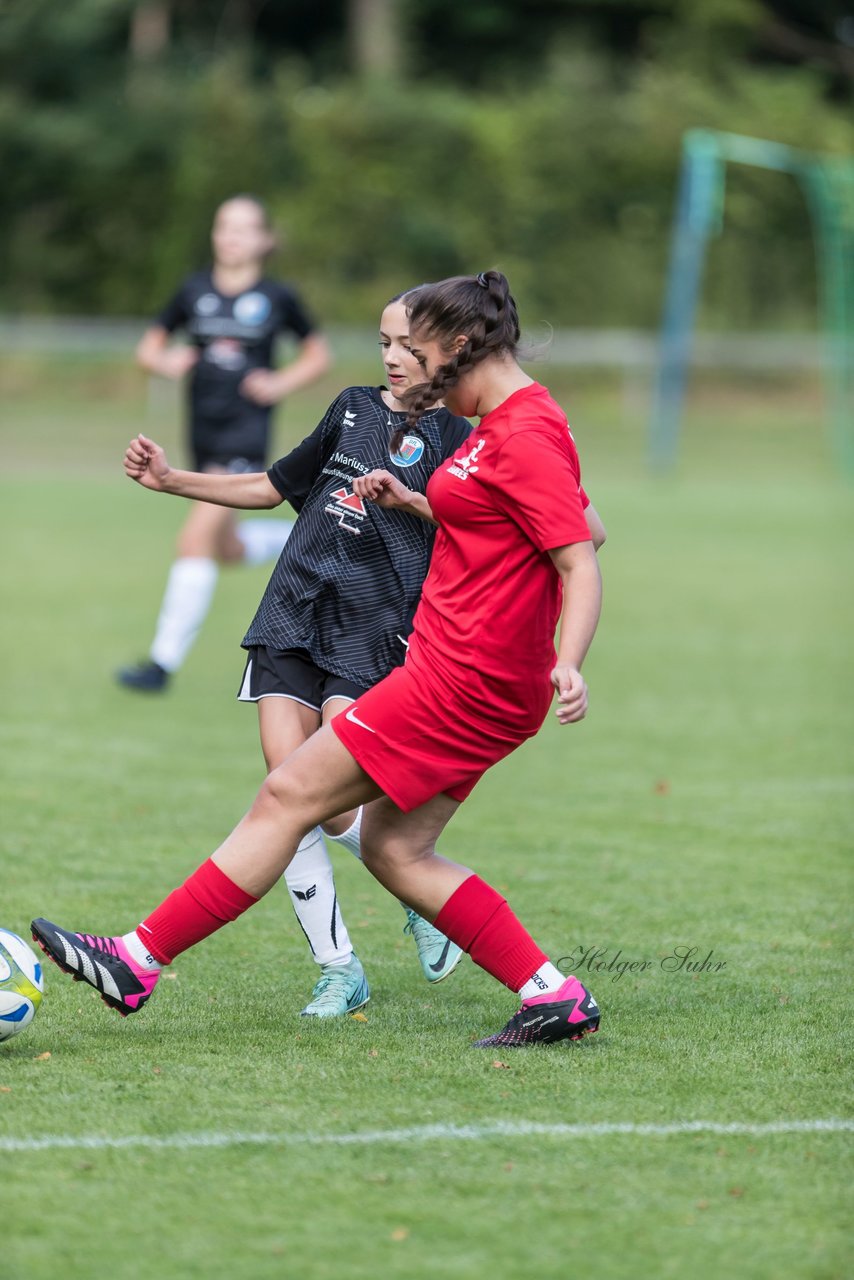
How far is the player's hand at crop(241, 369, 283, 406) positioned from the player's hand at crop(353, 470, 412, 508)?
4974mm

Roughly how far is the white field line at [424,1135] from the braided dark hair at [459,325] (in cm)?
146

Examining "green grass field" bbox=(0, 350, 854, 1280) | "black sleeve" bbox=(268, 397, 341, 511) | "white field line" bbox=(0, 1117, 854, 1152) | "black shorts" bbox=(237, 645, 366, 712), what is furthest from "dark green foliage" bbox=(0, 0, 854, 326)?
"white field line" bbox=(0, 1117, 854, 1152)

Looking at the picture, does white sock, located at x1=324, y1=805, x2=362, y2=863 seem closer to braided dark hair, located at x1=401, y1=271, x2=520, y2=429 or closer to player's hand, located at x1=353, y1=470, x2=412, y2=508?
player's hand, located at x1=353, y1=470, x2=412, y2=508

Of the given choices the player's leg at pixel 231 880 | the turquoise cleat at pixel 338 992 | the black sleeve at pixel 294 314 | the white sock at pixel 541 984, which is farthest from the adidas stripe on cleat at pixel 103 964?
the black sleeve at pixel 294 314

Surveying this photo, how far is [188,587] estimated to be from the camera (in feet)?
28.7

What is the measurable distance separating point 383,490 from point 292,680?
2.13ft

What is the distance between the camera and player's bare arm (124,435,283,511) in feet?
13.7

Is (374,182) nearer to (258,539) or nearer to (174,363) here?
(174,363)

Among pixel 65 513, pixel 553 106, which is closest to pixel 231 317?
pixel 65 513

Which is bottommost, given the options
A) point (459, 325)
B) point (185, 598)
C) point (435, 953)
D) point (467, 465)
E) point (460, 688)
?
point (185, 598)

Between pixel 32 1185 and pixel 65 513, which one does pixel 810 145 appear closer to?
pixel 65 513

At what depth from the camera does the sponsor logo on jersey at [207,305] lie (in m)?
9.30

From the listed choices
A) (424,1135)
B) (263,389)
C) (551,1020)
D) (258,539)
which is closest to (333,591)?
(551,1020)

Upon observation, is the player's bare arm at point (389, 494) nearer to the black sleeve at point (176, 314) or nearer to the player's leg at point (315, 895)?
the player's leg at point (315, 895)
